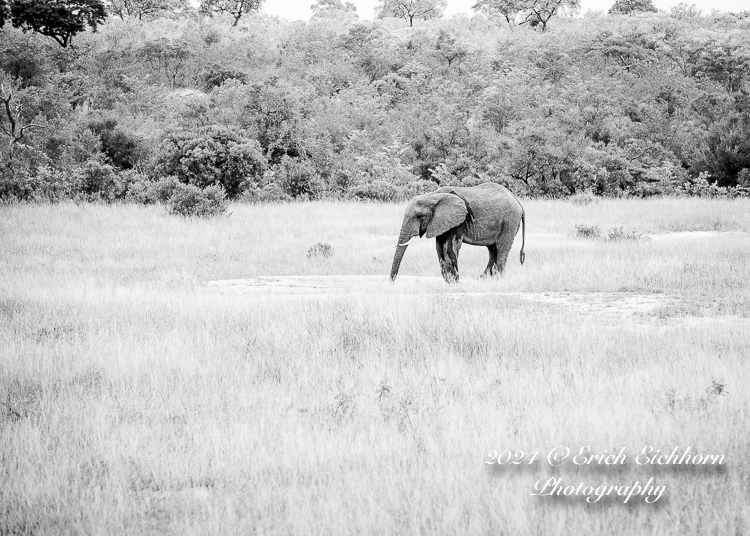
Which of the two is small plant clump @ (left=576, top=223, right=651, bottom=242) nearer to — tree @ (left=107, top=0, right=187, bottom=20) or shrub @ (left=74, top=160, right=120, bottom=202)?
shrub @ (left=74, top=160, right=120, bottom=202)

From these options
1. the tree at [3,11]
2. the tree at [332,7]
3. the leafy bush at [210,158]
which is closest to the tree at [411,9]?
the tree at [332,7]

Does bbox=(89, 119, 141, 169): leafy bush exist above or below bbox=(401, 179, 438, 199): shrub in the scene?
above

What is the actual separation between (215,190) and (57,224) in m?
4.43

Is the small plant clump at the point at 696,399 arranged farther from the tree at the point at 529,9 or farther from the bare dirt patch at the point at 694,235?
the tree at the point at 529,9

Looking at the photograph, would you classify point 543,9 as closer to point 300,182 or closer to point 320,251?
point 300,182

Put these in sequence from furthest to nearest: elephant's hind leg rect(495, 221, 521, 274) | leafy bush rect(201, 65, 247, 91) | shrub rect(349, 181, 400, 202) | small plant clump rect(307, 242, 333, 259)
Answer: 1. leafy bush rect(201, 65, 247, 91)
2. shrub rect(349, 181, 400, 202)
3. small plant clump rect(307, 242, 333, 259)
4. elephant's hind leg rect(495, 221, 521, 274)

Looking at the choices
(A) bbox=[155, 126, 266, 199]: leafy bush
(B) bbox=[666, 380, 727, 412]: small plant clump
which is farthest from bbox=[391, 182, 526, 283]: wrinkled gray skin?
(A) bbox=[155, 126, 266, 199]: leafy bush

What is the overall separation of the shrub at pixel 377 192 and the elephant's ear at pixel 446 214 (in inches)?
613

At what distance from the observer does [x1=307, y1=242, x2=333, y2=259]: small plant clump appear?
16.5 m

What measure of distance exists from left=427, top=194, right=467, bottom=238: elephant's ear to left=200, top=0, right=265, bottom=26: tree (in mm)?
58938

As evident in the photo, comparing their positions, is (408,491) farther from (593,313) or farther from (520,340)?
(593,313)

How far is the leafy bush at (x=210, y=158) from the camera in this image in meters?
26.4

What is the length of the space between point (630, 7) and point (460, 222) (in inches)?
2617

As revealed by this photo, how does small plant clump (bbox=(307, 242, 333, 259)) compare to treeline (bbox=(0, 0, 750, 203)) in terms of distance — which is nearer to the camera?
small plant clump (bbox=(307, 242, 333, 259))
